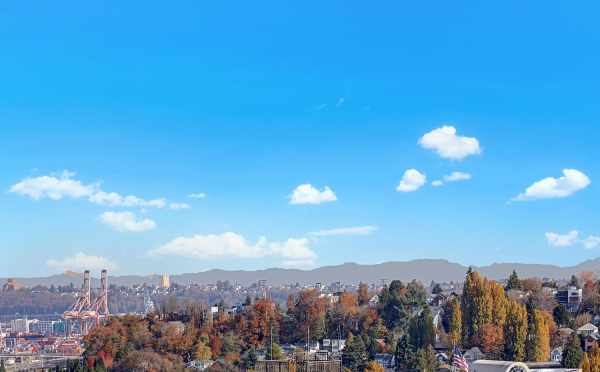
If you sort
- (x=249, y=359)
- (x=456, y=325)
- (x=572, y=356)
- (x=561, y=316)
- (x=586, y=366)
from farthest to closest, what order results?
(x=561, y=316), (x=249, y=359), (x=456, y=325), (x=572, y=356), (x=586, y=366)

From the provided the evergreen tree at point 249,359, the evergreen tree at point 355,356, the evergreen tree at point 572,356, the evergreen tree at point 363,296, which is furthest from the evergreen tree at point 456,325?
the evergreen tree at point 363,296

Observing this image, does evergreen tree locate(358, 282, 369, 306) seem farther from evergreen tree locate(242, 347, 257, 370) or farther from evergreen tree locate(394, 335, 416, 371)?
evergreen tree locate(394, 335, 416, 371)

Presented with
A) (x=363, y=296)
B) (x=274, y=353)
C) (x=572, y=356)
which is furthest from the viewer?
(x=363, y=296)

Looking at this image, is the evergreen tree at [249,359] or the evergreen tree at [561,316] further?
the evergreen tree at [561,316]

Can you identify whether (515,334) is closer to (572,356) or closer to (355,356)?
(572,356)

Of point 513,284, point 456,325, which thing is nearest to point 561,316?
point 513,284

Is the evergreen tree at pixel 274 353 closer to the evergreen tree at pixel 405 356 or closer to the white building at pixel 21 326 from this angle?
the evergreen tree at pixel 405 356

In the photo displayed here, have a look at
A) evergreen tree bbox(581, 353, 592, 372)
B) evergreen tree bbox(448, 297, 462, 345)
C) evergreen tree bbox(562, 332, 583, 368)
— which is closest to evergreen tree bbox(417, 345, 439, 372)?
evergreen tree bbox(448, 297, 462, 345)

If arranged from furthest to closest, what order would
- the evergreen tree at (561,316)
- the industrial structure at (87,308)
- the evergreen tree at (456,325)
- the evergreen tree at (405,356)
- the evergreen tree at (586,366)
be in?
the industrial structure at (87,308) < the evergreen tree at (561,316) < the evergreen tree at (456,325) < the evergreen tree at (405,356) < the evergreen tree at (586,366)

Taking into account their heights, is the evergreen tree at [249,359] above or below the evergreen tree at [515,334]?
below

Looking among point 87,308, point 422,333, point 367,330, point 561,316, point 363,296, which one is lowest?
point 87,308

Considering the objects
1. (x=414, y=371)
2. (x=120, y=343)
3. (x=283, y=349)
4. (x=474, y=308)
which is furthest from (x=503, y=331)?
(x=120, y=343)
